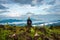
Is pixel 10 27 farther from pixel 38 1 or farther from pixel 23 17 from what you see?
pixel 38 1

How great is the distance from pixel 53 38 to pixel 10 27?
0.65 m

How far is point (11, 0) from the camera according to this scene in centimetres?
258

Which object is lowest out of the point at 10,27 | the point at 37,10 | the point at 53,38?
the point at 53,38

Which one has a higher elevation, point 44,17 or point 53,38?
point 44,17

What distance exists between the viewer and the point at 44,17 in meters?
2.57

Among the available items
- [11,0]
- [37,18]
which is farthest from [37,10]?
[11,0]

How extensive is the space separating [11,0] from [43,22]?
59 cm

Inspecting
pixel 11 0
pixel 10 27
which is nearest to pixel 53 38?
pixel 10 27

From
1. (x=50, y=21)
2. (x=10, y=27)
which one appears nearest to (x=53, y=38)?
(x=50, y=21)

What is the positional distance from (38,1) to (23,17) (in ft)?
1.09

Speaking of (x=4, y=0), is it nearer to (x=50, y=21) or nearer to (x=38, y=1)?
(x=38, y=1)

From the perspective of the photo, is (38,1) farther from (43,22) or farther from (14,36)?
(14,36)

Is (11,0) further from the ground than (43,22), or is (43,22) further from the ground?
(11,0)

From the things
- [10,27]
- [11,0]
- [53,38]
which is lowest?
[53,38]
